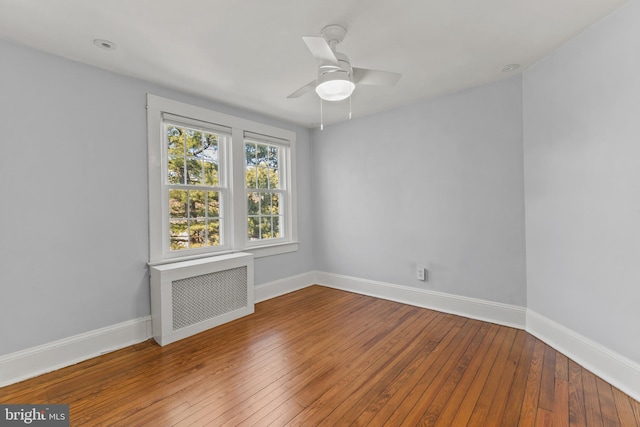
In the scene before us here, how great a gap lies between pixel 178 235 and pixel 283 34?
2302mm

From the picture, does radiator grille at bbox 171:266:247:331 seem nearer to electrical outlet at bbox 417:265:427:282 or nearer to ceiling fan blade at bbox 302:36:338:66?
electrical outlet at bbox 417:265:427:282

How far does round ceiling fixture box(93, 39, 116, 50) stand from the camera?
2105 mm

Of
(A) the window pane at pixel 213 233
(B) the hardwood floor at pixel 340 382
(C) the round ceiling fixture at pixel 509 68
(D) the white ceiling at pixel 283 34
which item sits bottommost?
(B) the hardwood floor at pixel 340 382

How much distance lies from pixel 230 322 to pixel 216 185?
162 cm

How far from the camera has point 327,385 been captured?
6.50ft

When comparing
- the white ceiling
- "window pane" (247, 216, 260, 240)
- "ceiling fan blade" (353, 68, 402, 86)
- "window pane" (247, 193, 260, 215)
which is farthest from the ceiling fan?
"window pane" (247, 216, 260, 240)

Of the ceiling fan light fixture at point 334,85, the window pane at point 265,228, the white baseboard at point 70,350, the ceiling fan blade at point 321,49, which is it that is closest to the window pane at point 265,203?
the window pane at point 265,228

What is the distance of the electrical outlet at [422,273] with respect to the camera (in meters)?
3.47

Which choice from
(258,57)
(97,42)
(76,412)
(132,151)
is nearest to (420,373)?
(76,412)

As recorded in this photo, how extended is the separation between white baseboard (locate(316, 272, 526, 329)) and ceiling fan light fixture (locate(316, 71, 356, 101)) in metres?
2.66

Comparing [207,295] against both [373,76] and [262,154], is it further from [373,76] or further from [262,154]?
[373,76]

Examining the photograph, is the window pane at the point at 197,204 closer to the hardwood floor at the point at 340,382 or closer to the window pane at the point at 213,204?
the window pane at the point at 213,204

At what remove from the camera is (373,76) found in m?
1.99

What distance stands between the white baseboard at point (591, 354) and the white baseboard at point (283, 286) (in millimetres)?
2885
